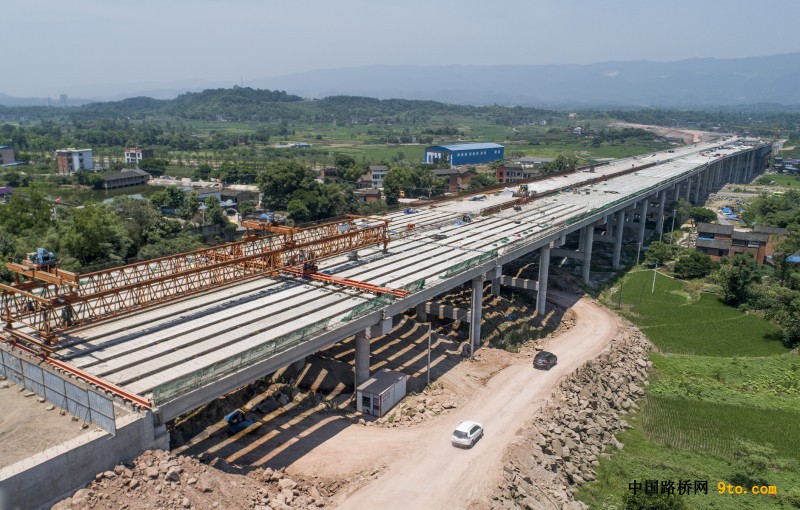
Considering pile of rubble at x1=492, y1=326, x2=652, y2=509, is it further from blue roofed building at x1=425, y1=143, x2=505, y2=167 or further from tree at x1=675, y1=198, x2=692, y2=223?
blue roofed building at x1=425, y1=143, x2=505, y2=167

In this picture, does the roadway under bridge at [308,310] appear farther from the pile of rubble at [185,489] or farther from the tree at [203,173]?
the tree at [203,173]

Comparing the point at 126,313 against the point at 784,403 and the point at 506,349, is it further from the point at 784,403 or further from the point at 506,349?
the point at 784,403

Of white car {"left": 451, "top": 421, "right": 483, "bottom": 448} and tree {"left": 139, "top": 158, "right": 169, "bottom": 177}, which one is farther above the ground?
tree {"left": 139, "top": 158, "right": 169, "bottom": 177}

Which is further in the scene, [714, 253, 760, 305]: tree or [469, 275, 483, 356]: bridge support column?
[714, 253, 760, 305]: tree

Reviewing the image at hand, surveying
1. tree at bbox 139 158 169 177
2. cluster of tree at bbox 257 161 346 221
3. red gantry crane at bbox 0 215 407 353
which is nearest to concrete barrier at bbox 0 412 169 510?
red gantry crane at bbox 0 215 407 353

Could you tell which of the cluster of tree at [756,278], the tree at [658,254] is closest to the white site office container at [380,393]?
the cluster of tree at [756,278]

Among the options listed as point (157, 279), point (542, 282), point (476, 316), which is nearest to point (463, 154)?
point (542, 282)
